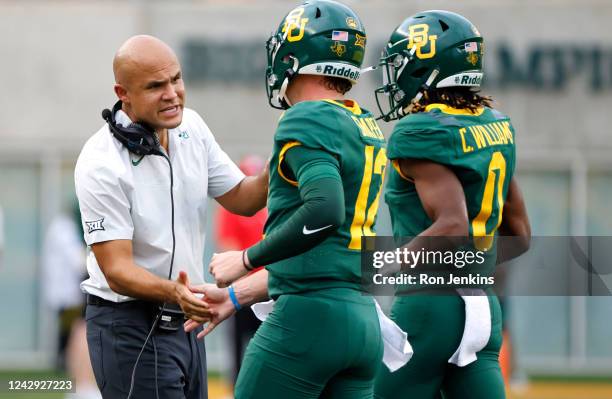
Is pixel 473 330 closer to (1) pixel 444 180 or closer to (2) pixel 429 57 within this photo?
(1) pixel 444 180

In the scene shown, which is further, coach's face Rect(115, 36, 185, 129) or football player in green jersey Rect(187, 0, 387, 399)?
coach's face Rect(115, 36, 185, 129)

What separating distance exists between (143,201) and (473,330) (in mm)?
1446

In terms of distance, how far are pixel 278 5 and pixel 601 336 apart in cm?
576

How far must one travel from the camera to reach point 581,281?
6.83 meters

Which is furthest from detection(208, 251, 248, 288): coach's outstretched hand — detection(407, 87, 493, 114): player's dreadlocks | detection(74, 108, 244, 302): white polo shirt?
detection(407, 87, 493, 114): player's dreadlocks

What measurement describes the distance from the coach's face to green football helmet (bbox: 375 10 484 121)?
89cm

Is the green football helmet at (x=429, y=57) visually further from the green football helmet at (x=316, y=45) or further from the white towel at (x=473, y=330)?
the white towel at (x=473, y=330)

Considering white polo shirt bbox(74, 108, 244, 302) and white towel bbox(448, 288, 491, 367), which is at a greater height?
white polo shirt bbox(74, 108, 244, 302)

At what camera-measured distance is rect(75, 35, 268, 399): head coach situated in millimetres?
4941
